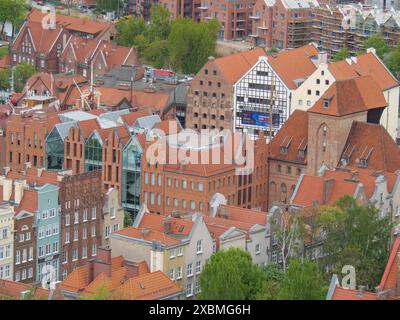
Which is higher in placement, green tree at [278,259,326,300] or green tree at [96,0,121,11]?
green tree at [96,0,121,11]

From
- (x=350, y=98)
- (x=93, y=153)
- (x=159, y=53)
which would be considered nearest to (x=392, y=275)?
(x=350, y=98)

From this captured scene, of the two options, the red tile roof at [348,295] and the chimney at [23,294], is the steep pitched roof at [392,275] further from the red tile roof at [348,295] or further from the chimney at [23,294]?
the chimney at [23,294]

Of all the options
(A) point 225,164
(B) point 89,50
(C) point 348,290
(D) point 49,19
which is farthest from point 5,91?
(C) point 348,290

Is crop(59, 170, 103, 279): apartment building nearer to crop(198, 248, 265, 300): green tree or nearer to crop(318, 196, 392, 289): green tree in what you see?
crop(198, 248, 265, 300): green tree

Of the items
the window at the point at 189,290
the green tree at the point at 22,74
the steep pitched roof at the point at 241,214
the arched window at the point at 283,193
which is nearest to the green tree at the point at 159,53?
the green tree at the point at 22,74

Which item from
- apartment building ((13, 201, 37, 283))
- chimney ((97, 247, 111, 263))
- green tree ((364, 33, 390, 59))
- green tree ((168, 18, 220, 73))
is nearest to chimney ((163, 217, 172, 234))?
chimney ((97, 247, 111, 263))
